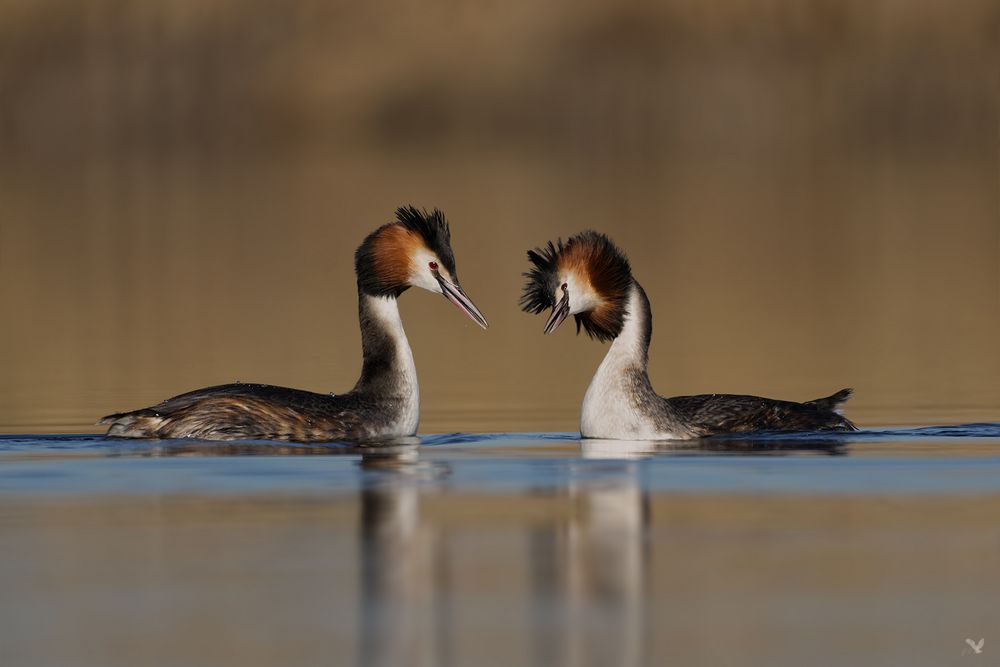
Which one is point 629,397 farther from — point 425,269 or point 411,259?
point 411,259

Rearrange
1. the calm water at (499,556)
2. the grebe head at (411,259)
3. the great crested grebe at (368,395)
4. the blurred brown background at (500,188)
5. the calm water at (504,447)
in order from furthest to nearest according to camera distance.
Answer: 1. the blurred brown background at (500,188)
2. the grebe head at (411,259)
3. the great crested grebe at (368,395)
4. the calm water at (504,447)
5. the calm water at (499,556)

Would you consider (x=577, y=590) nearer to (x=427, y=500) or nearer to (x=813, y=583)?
(x=813, y=583)

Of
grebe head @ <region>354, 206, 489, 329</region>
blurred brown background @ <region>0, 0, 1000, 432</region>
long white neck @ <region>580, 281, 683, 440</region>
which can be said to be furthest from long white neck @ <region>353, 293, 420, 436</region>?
long white neck @ <region>580, 281, 683, 440</region>

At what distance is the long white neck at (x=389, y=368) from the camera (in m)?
17.0

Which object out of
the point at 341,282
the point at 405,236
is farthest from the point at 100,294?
the point at 405,236

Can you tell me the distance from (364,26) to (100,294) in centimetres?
9251

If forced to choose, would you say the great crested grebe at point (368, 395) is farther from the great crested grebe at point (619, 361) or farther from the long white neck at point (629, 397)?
the long white neck at point (629, 397)

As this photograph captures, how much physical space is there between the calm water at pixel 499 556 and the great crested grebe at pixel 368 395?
1.45 ft

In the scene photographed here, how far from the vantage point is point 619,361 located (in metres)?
16.9

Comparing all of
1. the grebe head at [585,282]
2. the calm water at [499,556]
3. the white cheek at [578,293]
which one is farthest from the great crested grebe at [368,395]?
the white cheek at [578,293]

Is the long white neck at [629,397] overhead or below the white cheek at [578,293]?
below

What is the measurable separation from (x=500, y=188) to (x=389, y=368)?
145 ft

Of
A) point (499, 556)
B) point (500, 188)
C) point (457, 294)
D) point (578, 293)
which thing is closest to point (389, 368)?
point (457, 294)

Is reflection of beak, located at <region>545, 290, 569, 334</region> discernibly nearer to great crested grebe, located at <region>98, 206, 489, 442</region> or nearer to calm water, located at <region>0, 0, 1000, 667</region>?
great crested grebe, located at <region>98, 206, 489, 442</region>
